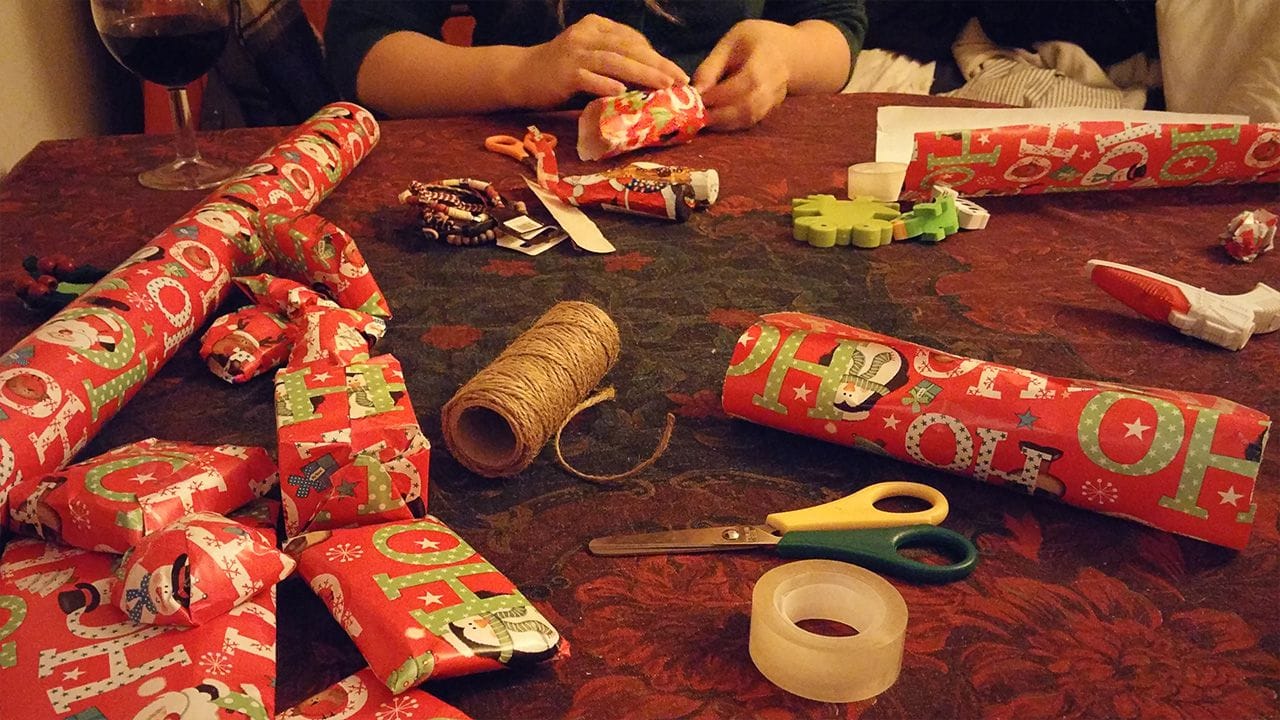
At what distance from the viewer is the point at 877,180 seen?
1.10 metres

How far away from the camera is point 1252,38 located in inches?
65.6

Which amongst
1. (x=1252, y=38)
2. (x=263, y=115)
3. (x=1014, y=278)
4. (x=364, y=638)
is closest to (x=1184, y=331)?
(x=1014, y=278)

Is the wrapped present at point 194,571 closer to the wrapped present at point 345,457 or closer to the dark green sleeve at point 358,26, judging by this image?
the wrapped present at point 345,457

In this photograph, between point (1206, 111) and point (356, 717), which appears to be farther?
point (1206, 111)

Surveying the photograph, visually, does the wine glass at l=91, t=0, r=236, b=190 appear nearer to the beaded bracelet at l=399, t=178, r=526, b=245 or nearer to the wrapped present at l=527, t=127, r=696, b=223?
the beaded bracelet at l=399, t=178, r=526, b=245

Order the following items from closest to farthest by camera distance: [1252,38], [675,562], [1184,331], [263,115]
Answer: [675,562] < [1184,331] < [1252,38] < [263,115]

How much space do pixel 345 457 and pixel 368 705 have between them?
171 mm

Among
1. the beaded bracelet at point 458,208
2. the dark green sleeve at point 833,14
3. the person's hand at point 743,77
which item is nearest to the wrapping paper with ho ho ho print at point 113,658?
the beaded bracelet at point 458,208

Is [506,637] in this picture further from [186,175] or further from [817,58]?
[817,58]

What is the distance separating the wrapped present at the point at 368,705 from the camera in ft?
1.53

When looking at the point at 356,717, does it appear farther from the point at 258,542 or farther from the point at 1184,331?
the point at 1184,331

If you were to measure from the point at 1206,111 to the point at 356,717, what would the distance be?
5.72 feet

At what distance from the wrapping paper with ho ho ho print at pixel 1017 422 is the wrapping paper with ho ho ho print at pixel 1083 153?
0.43 m

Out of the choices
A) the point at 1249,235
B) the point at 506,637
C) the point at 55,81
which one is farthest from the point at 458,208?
the point at 55,81
